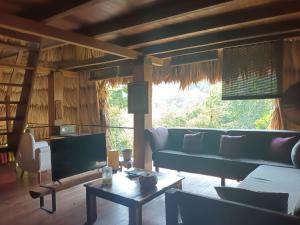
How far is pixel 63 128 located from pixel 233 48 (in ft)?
14.1

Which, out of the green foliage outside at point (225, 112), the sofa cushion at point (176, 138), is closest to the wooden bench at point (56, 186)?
the sofa cushion at point (176, 138)

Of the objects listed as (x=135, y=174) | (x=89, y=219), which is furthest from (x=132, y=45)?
(x=89, y=219)

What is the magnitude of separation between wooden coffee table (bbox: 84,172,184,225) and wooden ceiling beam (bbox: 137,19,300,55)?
89.8 inches

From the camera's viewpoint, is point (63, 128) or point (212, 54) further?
point (63, 128)

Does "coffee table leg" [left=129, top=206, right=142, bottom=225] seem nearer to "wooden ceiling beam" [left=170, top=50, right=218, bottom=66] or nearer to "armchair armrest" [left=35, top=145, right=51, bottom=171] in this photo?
"armchair armrest" [left=35, top=145, right=51, bottom=171]

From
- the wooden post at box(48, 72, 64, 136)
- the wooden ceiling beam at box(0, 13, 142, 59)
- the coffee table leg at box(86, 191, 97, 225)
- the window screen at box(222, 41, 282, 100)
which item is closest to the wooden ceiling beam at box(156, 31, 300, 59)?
the window screen at box(222, 41, 282, 100)

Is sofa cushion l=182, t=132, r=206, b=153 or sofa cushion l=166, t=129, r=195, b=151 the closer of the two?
sofa cushion l=182, t=132, r=206, b=153

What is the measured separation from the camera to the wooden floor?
2779mm

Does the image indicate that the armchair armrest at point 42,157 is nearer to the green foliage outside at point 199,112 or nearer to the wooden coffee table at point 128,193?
the wooden coffee table at point 128,193

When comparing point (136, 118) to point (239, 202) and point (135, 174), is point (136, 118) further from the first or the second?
point (239, 202)

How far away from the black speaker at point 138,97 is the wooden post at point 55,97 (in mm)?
2268

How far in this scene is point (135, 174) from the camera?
3092 millimetres

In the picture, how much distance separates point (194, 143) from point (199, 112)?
297cm

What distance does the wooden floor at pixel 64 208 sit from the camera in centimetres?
278
